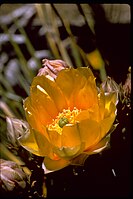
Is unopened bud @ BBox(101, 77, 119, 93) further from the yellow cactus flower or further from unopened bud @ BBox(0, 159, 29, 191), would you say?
unopened bud @ BBox(0, 159, 29, 191)

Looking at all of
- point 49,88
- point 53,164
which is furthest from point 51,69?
point 53,164

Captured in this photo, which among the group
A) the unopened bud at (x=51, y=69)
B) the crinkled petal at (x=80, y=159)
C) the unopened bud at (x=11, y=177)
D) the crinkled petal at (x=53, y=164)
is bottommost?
the unopened bud at (x=11, y=177)

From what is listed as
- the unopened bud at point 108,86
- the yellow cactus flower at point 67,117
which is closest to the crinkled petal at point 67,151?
the yellow cactus flower at point 67,117

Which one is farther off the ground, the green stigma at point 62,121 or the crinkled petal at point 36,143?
the crinkled petal at point 36,143

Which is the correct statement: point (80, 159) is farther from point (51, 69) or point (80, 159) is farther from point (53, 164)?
point (51, 69)

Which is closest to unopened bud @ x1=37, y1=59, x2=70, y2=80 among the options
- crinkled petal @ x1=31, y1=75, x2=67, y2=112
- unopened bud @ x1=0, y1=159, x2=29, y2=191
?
crinkled petal @ x1=31, y1=75, x2=67, y2=112

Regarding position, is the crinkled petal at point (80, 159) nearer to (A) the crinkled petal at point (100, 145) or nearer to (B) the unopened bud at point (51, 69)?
(A) the crinkled petal at point (100, 145)

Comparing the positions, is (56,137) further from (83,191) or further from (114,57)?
(114,57)
